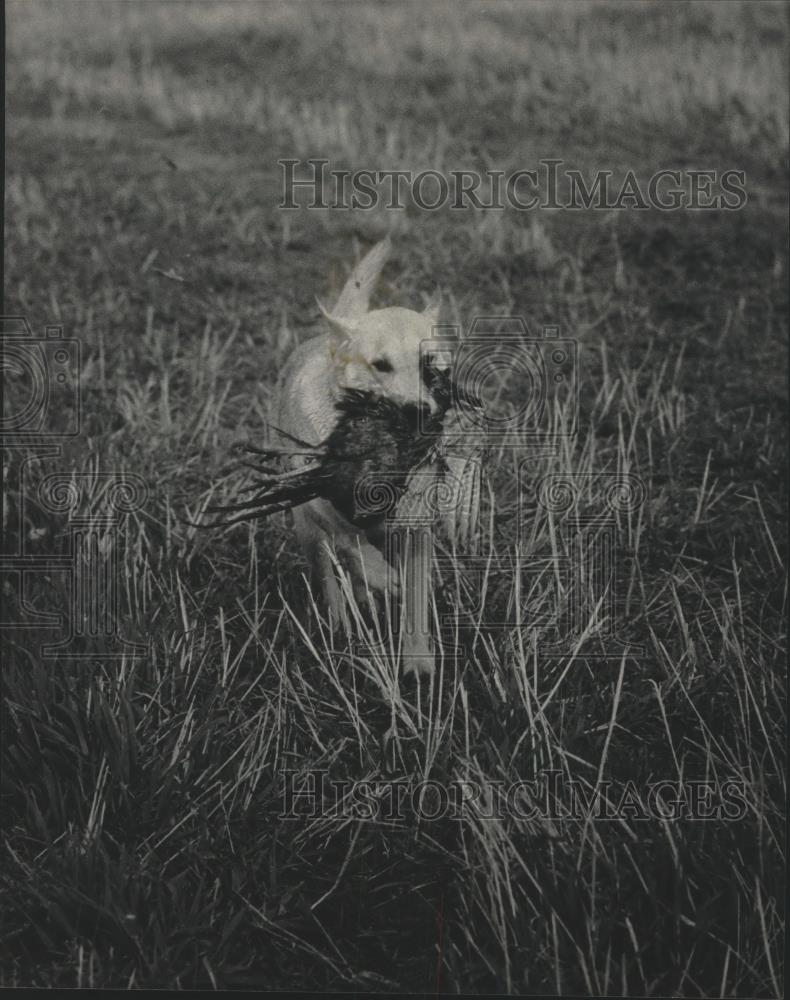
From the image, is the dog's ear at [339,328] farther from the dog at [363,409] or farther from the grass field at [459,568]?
the grass field at [459,568]

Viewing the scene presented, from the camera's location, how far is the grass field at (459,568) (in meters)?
1.33

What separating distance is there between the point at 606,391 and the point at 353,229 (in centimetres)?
62

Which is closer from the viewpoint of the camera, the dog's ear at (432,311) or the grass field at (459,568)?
the grass field at (459,568)

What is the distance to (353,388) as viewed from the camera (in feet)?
5.16

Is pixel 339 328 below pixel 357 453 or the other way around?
the other way around

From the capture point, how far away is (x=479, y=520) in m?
1.71

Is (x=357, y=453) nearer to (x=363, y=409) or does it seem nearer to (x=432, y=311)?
(x=363, y=409)

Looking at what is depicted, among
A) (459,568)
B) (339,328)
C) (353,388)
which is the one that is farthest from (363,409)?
(459,568)

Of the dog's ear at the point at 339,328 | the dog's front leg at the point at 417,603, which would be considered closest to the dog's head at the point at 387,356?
the dog's ear at the point at 339,328

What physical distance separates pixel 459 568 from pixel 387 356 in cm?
38

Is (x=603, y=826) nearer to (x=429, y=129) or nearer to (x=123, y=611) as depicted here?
(x=123, y=611)

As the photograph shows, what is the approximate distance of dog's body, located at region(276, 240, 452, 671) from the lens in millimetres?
1546

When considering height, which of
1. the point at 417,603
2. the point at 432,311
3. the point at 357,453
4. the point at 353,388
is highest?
the point at 432,311

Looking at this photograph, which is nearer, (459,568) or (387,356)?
(387,356)
